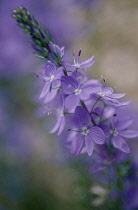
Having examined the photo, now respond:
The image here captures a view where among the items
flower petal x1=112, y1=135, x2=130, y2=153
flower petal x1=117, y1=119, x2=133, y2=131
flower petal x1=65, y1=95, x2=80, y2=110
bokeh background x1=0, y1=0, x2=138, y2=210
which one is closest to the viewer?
flower petal x1=65, y1=95, x2=80, y2=110

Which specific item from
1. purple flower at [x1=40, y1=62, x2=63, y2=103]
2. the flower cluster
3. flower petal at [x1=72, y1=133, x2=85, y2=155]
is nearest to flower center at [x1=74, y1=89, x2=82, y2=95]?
the flower cluster

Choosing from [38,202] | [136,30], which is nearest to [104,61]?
[136,30]

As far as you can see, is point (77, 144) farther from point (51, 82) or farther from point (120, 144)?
point (51, 82)

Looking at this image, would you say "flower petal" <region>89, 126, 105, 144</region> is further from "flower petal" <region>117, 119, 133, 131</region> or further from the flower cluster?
"flower petal" <region>117, 119, 133, 131</region>

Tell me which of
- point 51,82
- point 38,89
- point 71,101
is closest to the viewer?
point 71,101

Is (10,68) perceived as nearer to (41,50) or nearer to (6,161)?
(6,161)

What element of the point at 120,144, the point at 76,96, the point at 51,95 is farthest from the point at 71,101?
the point at 120,144
